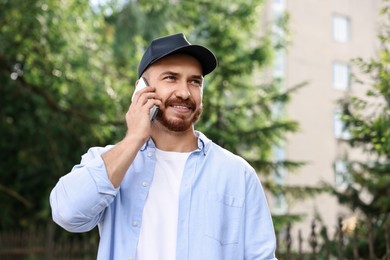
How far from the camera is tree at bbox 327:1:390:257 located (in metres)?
4.78

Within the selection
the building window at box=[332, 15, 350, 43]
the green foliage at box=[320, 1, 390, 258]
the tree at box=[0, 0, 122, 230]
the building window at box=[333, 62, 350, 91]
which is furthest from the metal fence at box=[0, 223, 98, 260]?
the building window at box=[332, 15, 350, 43]

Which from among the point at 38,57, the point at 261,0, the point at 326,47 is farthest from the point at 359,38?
the point at 38,57

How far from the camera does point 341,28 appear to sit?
2878cm

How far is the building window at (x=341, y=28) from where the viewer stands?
28.5 m

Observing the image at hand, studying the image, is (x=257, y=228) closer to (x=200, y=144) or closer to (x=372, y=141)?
(x=200, y=144)

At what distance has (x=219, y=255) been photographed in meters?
2.48

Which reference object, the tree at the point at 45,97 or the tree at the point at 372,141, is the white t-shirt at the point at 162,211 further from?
the tree at the point at 45,97

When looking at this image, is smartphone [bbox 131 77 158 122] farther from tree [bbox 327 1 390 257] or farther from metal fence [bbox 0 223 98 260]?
metal fence [bbox 0 223 98 260]

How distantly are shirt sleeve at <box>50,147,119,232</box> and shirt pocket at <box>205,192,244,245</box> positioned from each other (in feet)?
1.20

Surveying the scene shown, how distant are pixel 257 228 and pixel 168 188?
14.4 inches

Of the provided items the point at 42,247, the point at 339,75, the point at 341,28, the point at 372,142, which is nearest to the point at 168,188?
the point at 372,142

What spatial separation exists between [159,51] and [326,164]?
82.5 feet

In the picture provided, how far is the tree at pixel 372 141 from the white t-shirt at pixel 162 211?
210cm

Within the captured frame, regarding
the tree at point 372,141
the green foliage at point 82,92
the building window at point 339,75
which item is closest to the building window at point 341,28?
the building window at point 339,75
